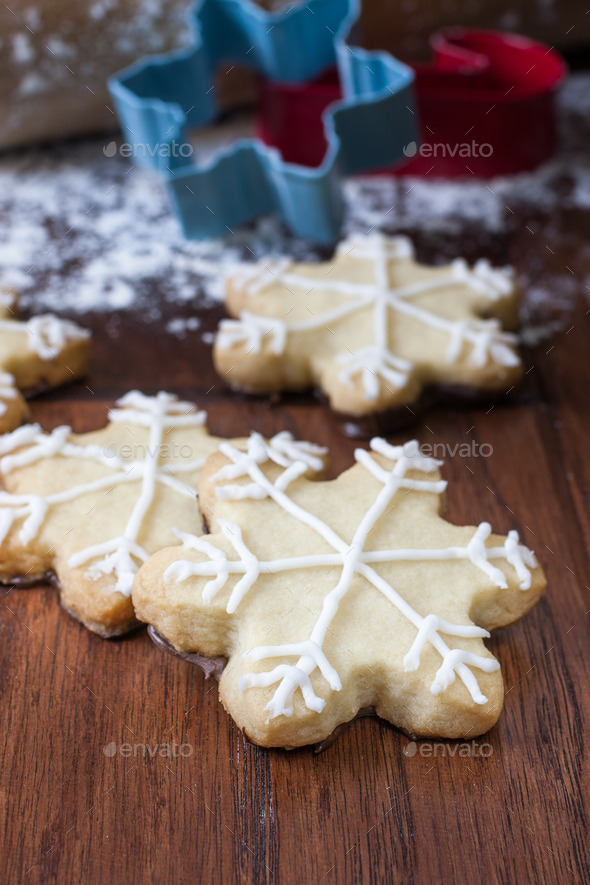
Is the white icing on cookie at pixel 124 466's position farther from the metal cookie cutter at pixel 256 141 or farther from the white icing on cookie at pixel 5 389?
the metal cookie cutter at pixel 256 141

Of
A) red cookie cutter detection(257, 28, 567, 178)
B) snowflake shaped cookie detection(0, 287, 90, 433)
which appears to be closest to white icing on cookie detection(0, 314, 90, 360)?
snowflake shaped cookie detection(0, 287, 90, 433)

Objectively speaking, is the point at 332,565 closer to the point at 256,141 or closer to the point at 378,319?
the point at 378,319

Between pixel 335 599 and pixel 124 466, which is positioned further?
pixel 124 466

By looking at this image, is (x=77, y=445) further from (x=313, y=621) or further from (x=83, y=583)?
(x=313, y=621)

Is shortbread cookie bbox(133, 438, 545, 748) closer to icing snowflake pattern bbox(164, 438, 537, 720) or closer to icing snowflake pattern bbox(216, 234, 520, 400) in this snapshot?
icing snowflake pattern bbox(164, 438, 537, 720)

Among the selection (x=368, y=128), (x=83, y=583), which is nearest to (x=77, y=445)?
(x=83, y=583)

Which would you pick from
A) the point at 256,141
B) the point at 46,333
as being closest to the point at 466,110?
the point at 256,141
